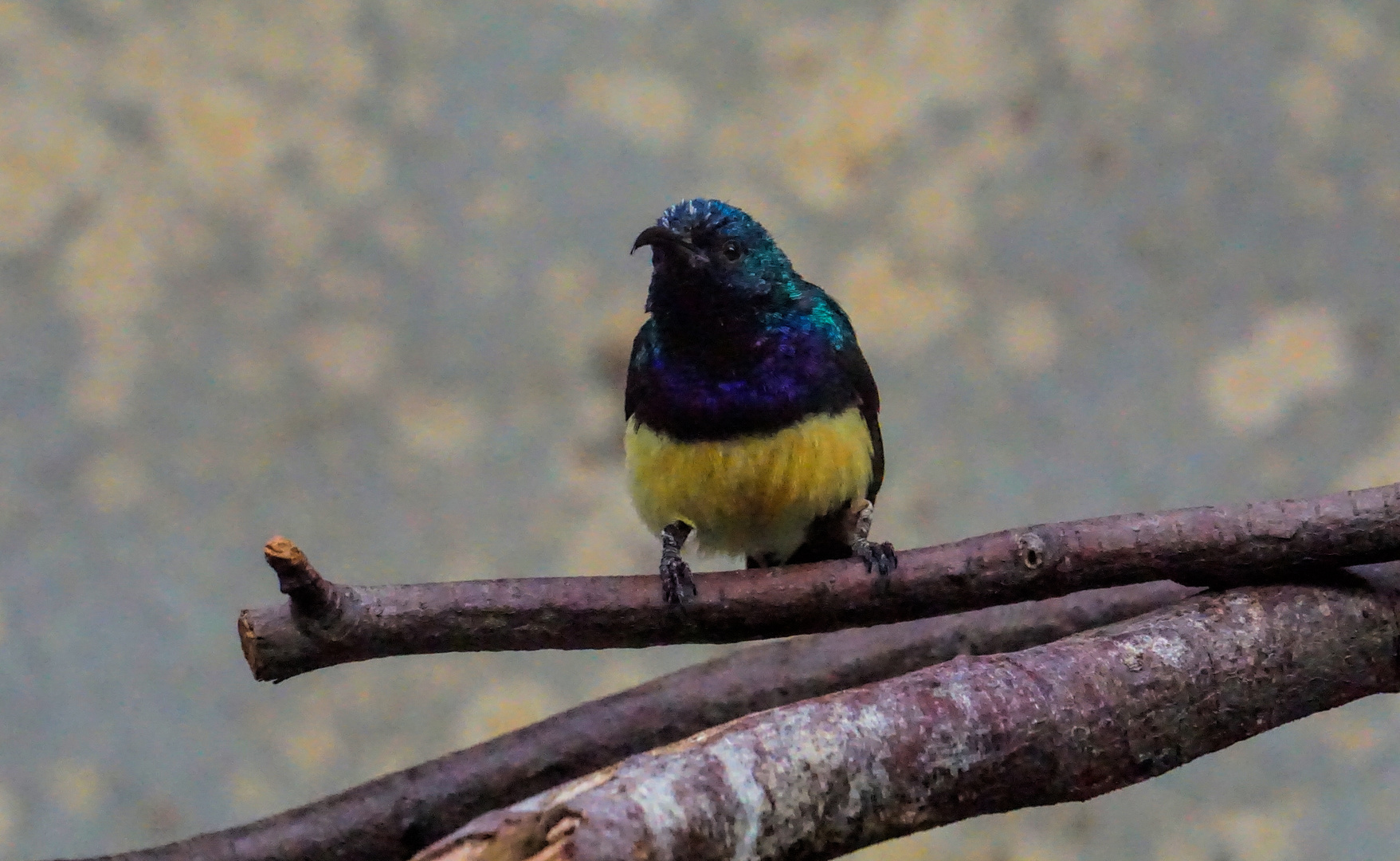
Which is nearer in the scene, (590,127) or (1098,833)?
(1098,833)

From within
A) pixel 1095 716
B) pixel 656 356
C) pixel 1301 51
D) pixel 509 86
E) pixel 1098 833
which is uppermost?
pixel 509 86

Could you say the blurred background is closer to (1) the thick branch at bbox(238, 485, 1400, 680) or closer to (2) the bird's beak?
(2) the bird's beak

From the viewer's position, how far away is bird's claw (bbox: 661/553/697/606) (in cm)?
186

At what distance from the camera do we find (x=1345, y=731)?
11.3 feet

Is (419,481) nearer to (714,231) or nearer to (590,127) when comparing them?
(590,127)

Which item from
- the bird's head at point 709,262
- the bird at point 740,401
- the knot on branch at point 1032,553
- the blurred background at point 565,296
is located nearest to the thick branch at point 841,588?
the knot on branch at point 1032,553

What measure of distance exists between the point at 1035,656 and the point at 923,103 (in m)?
2.61

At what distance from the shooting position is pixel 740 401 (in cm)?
215

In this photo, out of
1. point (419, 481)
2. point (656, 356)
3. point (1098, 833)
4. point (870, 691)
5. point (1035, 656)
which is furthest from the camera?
point (419, 481)

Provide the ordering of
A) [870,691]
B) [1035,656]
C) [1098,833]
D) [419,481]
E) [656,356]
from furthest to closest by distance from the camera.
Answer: [419,481] → [1098,833] → [656,356] → [1035,656] → [870,691]

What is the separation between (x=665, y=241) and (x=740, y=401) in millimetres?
362

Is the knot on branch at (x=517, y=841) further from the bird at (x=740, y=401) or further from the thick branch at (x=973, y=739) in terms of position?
the bird at (x=740, y=401)

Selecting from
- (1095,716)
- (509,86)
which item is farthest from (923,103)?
(1095,716)

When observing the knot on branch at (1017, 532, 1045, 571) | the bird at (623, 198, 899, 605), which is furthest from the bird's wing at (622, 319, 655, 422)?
the knot on branch at (1017, 532, 1045, 571)
